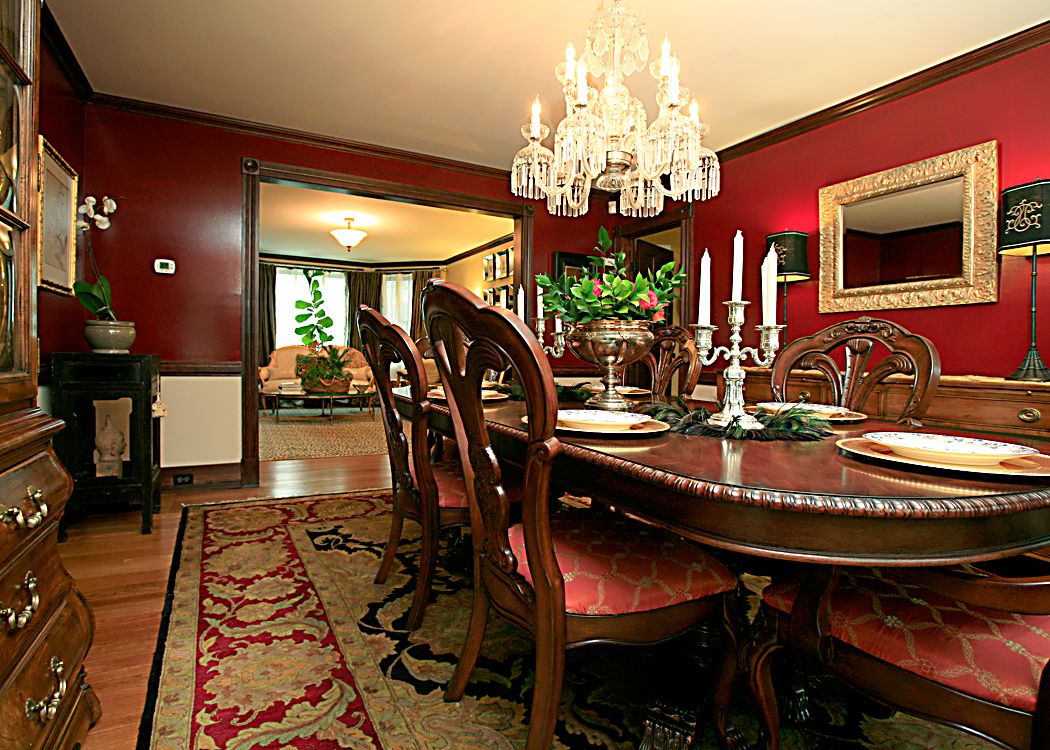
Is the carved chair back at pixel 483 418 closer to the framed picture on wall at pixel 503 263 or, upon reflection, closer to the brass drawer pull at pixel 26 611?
the brass drawer pull at pixel 26 611

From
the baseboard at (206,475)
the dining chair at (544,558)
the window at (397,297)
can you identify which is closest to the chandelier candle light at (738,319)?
the dining chair at (544,558)

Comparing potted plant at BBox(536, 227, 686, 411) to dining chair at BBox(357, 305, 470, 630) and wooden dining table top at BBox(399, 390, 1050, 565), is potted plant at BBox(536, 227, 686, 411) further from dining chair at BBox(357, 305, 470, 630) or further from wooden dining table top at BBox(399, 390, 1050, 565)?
wooden dining table top at BBox(399, 390, 1050, 565)

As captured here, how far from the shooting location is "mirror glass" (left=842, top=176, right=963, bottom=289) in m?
3.05

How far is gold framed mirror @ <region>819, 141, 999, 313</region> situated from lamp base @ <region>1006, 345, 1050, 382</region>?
1.63ft

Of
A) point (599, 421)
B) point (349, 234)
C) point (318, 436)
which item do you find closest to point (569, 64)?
point (599, 421)

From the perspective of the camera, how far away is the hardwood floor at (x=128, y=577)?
4.69 feet

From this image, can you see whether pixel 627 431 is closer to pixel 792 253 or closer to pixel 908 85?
pixel 792 253

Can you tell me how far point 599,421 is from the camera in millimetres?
1401

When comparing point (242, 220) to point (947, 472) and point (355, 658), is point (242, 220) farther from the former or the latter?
point (947, 472)

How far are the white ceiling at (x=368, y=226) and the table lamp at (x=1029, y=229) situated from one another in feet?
15.3

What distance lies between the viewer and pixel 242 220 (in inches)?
156

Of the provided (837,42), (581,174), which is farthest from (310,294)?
(837,42)

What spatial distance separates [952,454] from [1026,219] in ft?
7.28

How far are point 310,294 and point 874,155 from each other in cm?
940
